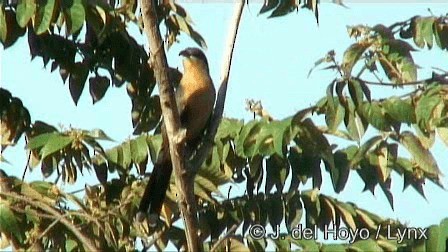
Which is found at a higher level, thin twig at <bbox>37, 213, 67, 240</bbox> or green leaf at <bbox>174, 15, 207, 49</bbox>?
green leaf at <bbox>174, 15, 207, 49</bbox>

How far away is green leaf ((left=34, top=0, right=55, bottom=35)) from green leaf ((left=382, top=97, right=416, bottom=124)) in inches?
46.1

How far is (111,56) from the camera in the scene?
419 cm

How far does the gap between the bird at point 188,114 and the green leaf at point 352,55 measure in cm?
67

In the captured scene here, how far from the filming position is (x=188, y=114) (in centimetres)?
463

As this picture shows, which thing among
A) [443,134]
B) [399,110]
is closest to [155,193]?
[399,110]

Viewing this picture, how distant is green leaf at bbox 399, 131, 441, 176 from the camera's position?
146 inches

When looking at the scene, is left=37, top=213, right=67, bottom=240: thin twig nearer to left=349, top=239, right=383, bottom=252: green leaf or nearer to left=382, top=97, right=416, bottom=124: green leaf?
left=349, top=239, right=383, bottom=252: green leaf

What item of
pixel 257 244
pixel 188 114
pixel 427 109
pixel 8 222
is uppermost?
pixel 427 109

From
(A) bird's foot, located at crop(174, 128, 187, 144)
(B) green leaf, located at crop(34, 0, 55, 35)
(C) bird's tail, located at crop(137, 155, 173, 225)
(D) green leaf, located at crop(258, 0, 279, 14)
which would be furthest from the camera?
(D) green leaf, located at crop(258, 0, 279, 14)

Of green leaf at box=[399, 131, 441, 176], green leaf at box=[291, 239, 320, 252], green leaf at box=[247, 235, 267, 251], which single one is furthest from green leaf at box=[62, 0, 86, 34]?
→ green leaf at box=[399, 131, 441, 176]

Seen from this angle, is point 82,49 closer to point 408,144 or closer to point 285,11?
point 285,11

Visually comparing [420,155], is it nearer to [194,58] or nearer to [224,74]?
[224,74]

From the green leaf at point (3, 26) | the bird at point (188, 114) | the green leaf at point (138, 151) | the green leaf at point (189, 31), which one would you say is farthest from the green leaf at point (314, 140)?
the green leaf at point (3, 26)
